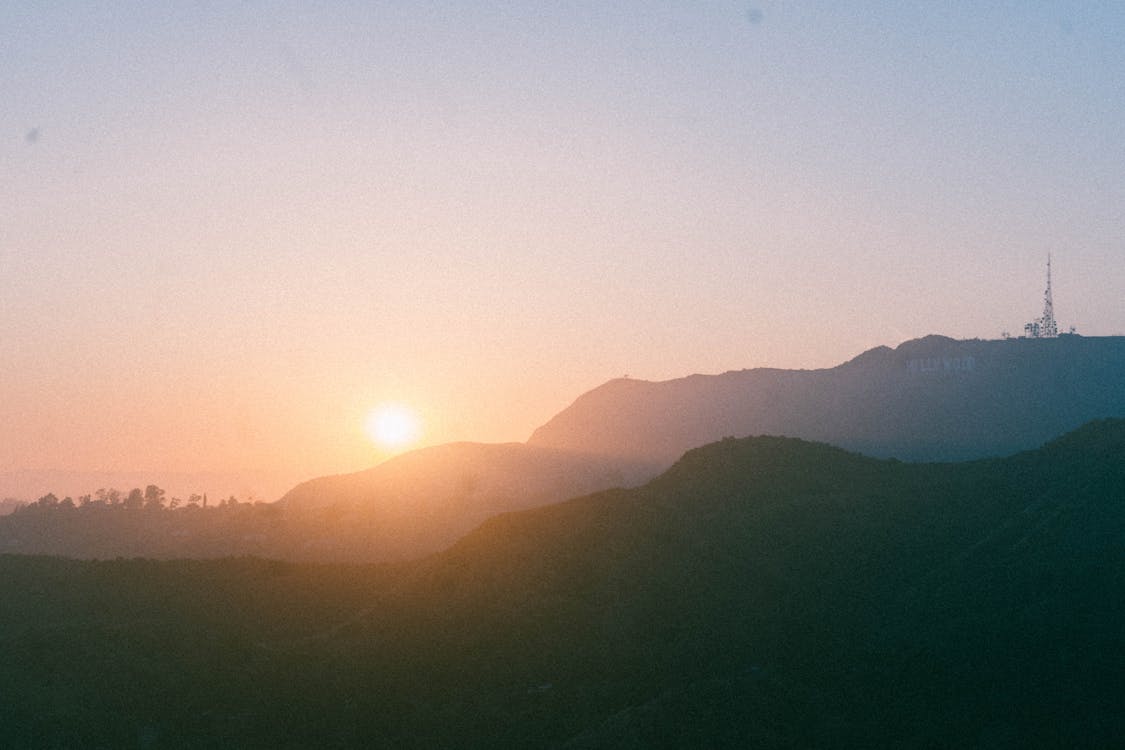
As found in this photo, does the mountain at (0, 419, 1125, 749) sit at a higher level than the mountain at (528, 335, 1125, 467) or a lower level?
lower

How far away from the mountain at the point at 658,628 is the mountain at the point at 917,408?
11166 centimetres

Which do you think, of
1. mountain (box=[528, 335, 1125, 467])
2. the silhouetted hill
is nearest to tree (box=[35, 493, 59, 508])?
the silhouetted hill

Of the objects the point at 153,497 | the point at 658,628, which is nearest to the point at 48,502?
the point at 153,497

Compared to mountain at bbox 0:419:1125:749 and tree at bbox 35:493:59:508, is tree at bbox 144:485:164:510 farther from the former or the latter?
mountain at bbox 0:419:1125:749

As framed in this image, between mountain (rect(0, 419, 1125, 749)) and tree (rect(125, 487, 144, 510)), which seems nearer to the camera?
mountain (rect(0, 419, 1125, 749))

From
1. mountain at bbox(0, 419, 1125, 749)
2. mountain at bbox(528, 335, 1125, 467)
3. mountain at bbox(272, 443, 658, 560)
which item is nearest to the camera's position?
mountain at bbox(0, 419, 1125, 749)

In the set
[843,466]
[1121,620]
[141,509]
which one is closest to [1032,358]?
[843,466]

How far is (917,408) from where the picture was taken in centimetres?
18950

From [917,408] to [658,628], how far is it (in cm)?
14805

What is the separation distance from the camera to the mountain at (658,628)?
140ft

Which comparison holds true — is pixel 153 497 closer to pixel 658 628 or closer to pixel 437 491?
pixel 437 491

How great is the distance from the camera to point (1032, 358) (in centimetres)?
19588

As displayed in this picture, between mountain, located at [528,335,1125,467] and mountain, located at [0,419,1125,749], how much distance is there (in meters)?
112

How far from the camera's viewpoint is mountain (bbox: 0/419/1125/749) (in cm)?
4256
